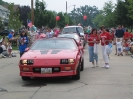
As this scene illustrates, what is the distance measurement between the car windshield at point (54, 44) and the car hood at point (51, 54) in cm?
47

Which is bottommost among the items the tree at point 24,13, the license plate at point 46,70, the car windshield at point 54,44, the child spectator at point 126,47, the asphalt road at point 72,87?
the asphalt road at point 72,87

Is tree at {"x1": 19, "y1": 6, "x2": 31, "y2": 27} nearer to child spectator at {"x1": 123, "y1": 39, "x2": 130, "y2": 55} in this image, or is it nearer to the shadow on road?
child spectator at {"x1": 123, "y1": 39, "x2": 130, "y2": 55}

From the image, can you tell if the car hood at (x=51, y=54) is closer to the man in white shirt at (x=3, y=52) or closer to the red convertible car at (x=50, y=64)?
the red convertible car at (x=50, y=64)

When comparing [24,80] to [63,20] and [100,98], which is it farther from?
[63,20]

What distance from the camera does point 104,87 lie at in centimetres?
804

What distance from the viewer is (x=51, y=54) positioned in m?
9.04

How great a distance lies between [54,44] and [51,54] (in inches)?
45.6

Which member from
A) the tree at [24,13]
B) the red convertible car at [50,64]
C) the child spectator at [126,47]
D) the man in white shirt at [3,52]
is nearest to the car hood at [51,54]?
the red convertible car at [50,64]

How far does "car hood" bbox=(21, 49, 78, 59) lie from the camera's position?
877cm

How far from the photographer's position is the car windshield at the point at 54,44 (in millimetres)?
10008

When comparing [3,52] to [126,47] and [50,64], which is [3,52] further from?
[50,64]

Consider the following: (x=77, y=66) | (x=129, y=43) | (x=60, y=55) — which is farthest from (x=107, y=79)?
(x=129, y=43)

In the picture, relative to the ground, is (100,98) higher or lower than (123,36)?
lower

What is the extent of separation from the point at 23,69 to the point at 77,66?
1.64 meters
